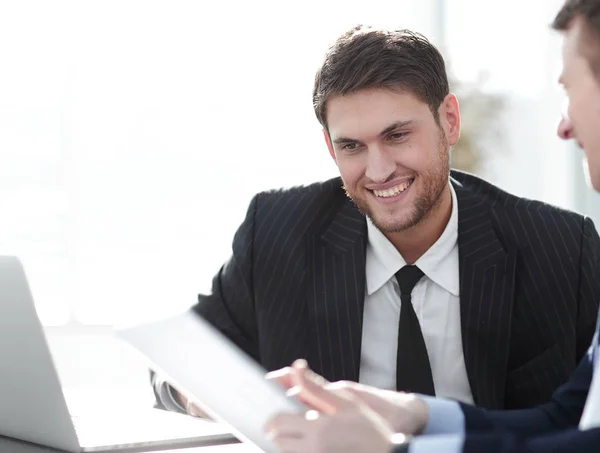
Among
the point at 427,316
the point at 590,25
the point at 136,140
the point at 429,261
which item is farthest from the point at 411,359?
the point at 136,140

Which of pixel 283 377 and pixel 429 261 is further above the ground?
pixel 429 261

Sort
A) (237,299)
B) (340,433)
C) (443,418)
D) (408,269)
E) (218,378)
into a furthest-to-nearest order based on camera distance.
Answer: (237,299), (408,269), (443,418), (218,378), (340,433)

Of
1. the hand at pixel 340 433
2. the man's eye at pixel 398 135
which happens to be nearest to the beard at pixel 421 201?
the man's eye at pixel 398 135

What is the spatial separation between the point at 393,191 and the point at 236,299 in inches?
18.1

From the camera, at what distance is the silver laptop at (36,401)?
129 centimetres

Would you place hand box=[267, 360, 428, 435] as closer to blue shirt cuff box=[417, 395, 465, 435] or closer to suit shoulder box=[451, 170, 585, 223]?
blue shirt cuff box=[417, 395, 465, 435]

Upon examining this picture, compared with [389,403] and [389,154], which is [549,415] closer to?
[389,403]

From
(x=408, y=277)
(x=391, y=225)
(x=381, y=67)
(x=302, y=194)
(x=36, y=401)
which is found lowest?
(x=36, y=401)

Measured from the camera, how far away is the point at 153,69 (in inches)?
189

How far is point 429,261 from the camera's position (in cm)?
193

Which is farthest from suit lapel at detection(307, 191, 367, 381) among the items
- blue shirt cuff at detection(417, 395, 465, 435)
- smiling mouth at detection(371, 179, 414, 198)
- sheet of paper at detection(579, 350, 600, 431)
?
sheet of paper at detection(579, 350, 600, 431)

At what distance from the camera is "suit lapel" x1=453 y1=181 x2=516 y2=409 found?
1.84m

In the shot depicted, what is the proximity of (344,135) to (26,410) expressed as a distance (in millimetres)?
916

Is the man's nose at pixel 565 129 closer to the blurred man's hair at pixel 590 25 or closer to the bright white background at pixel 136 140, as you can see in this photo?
the blurred man's hair at pixel 590 25
